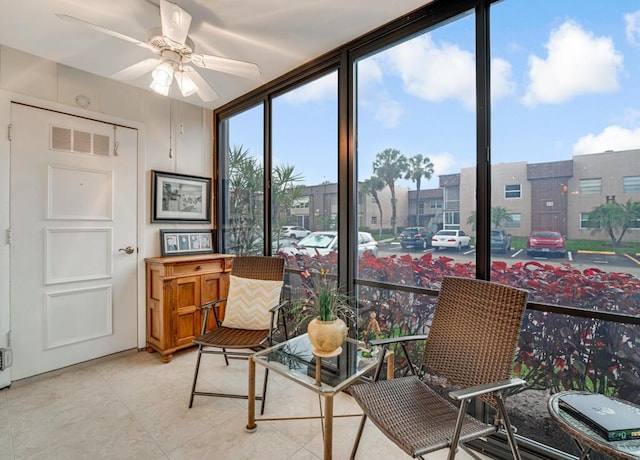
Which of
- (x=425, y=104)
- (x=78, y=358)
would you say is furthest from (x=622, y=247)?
(x=78, y=358)

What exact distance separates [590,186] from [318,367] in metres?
1.64

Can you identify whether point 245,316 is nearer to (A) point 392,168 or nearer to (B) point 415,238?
(B) point 415,238

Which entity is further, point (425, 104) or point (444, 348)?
point (425, 104)

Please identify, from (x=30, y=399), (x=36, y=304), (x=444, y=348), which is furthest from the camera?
(x=36, y=304)

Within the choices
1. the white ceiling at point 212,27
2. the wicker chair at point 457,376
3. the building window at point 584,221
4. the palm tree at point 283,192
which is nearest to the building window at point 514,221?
the building window at point 584,221

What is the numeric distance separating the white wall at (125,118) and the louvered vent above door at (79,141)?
17 centimetres

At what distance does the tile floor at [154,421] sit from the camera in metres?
1.80

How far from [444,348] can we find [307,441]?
3.21 feet

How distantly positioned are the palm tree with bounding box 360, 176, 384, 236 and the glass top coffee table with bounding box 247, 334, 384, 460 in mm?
906

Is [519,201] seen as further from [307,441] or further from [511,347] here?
[307,441]

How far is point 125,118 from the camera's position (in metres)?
3.09

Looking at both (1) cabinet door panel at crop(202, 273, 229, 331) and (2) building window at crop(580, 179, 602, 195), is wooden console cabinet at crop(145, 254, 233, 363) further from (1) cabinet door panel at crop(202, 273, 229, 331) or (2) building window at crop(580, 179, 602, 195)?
(2) building window at crop(580, 179, 602, 195)

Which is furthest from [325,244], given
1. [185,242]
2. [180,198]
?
[180,198]

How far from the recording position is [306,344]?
1975mm
